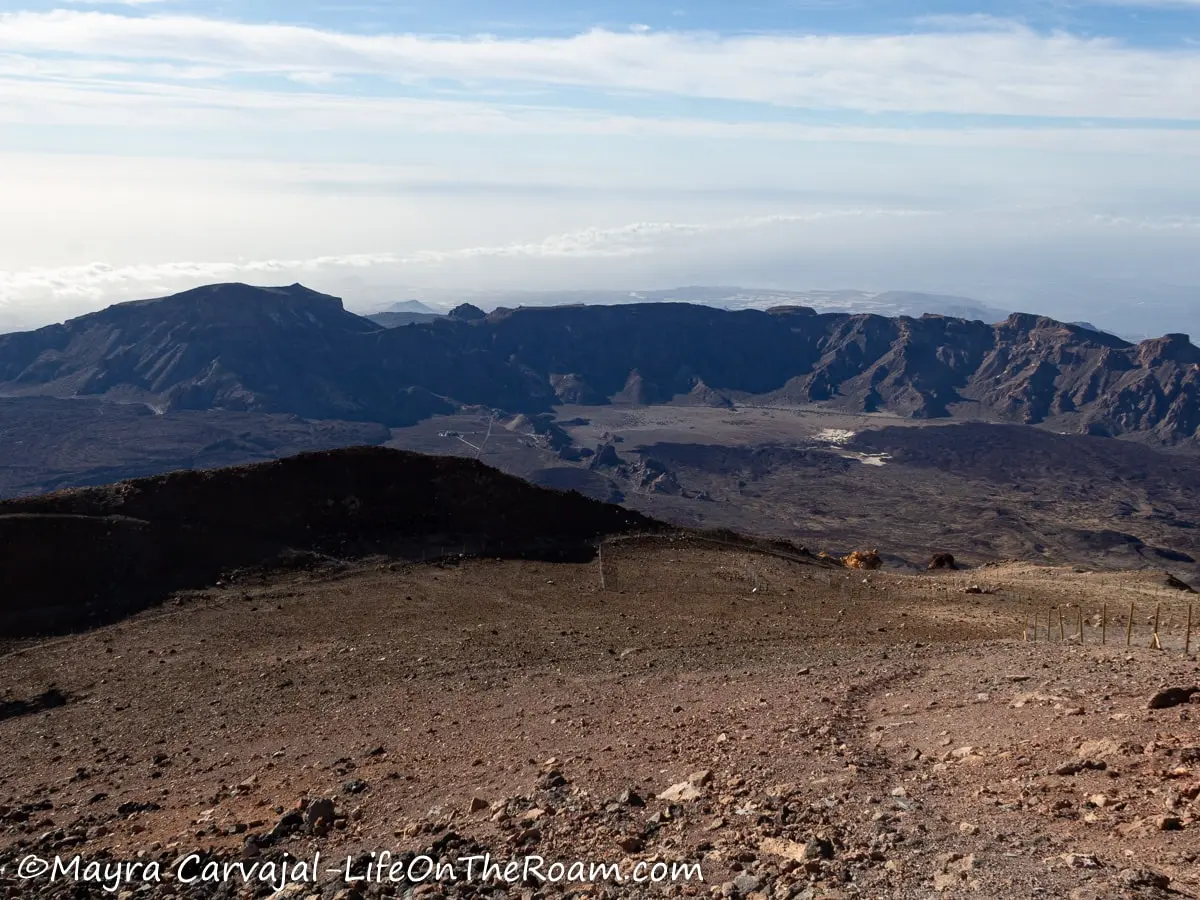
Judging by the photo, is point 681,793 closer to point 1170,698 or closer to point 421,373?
point 1170,698

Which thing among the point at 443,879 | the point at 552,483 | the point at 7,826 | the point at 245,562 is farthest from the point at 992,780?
the point at 552,483

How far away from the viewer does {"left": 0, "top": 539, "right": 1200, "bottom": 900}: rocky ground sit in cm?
914

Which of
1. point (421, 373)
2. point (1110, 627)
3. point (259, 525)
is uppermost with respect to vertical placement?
point (421, 373)

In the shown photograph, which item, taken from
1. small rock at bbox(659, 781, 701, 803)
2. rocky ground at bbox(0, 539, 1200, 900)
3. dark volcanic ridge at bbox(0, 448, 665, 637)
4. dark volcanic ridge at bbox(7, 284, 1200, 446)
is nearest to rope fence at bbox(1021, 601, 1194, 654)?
rocky ground at bbox(0, 539, 1200, 900)

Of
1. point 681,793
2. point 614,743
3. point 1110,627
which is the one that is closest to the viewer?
point 681,793

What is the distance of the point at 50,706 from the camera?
18.7 meters

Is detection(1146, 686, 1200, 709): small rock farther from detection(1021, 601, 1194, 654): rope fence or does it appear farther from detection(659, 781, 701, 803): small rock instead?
detection(659, 781, 701, 803): small rock

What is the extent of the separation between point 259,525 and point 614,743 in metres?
18.3

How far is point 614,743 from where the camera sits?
13.5 meters

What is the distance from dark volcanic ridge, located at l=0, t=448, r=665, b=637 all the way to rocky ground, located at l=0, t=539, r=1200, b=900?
1.78 meters

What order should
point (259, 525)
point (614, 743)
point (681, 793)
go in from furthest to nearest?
point (259, 525) < point (614, 743) < point (681, 793)

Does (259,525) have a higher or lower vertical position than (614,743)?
higher

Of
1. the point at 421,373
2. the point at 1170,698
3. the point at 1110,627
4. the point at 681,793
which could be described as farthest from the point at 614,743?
the point at 421,373

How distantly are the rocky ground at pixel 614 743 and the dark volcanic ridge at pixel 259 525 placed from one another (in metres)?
1.78
